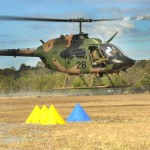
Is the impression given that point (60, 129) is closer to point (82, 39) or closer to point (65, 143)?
point (65, 143)

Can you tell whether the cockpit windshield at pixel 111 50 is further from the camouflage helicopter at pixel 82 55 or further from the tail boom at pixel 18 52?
the tail boom at pixel 18 52

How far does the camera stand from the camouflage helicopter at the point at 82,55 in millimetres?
36469

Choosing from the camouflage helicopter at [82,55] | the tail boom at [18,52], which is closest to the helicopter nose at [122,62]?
the camouflage helicopter at [82,55]

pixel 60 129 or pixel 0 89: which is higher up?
pixel 60 129

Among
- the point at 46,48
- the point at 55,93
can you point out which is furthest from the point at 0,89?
the point at 46,48

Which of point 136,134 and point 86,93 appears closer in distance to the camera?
point 136,134

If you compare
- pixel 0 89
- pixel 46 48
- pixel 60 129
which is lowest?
pixel 0 89

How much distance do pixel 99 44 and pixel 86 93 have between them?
112334 millimetres

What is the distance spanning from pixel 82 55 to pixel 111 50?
97.7 inches

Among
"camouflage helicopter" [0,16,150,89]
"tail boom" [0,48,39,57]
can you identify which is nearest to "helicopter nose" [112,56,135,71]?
"camouflage helicopter" [0,16,150,89]

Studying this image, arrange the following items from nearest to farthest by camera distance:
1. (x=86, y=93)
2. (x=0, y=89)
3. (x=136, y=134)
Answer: (x=136, y=134) → (x=86, y=93) → (x=0, y=89)

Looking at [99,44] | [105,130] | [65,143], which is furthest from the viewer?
[99,44]

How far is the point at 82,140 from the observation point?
17.9 meters

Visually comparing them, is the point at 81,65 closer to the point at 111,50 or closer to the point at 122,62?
the point at 111,50
